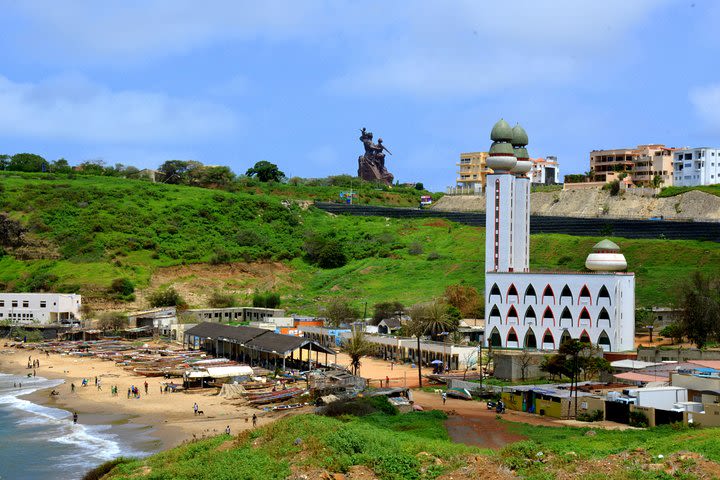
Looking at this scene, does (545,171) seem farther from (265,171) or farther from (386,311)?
(386,311)

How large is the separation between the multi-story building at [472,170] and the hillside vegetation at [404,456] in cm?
11979

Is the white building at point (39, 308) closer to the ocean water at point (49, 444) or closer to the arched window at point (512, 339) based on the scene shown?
the ocean water at point (49, 444)

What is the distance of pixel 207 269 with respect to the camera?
351 feet

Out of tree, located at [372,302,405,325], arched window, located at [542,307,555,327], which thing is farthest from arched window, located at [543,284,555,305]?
tree, located at [372,302,405,325]

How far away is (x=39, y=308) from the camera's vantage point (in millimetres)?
89188

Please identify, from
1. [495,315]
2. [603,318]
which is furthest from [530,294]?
[603,318]

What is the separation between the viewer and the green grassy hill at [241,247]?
306 feet

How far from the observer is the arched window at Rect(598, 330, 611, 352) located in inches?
2547

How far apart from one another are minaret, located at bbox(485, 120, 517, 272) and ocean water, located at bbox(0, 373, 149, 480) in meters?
35.5

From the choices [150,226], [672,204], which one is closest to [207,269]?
[150,226]

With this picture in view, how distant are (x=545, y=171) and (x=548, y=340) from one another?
90.6 m

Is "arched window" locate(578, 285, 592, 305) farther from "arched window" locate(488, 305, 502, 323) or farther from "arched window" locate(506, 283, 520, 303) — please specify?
"arched window" locate(488, 305, 502, 323)

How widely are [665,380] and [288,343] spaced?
23.9 meters

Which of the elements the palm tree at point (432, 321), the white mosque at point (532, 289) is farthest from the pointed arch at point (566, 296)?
the palm tree at point (432, 321)
